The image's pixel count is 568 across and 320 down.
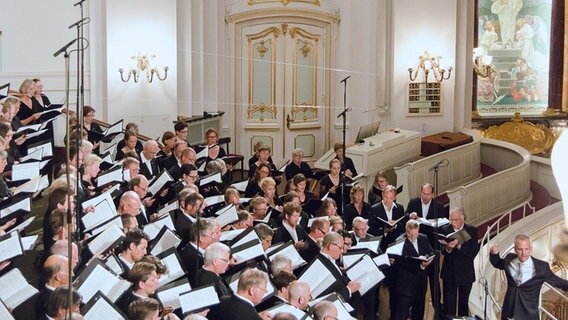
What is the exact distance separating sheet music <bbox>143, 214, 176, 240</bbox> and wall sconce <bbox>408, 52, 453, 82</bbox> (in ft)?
27.7

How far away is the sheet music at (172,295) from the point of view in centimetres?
467

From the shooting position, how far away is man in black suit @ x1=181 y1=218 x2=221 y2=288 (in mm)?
5277

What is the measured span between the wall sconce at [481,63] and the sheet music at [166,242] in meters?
10.5

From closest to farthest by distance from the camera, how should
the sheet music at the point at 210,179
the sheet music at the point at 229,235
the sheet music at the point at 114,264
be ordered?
the sheet music at the point at 114,264
the sheet music at the point at 229,235
the sheet music at the point at 210,179

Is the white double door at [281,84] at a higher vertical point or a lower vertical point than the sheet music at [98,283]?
higher

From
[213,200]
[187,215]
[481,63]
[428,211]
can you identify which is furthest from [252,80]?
[187,215]

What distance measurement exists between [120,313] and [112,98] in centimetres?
814

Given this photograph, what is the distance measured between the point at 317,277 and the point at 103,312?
1.90 metres

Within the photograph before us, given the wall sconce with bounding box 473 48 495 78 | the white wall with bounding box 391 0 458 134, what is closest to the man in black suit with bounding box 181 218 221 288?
the white wall with bounding box 391 0 458 134

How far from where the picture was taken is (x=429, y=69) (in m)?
13.6

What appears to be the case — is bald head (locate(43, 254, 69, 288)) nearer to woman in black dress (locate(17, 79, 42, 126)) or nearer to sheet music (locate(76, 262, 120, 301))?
sheet music (locate(76, 262, 120, 301))

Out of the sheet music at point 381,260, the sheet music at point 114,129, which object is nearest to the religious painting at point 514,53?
the sheet music at point 114,129

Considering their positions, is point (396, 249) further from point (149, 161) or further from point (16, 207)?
point (16, 207)

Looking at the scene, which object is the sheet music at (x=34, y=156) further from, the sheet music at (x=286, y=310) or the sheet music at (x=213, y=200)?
the sheet music at (x=286, y=310)
